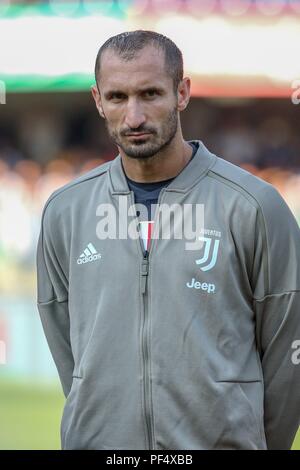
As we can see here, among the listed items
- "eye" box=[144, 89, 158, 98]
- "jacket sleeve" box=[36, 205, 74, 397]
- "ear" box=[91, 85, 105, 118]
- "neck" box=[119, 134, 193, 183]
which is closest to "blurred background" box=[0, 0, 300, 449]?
"jacket sleeve" box=[36, 205, 74, 397]

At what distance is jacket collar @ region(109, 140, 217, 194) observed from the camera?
9.50ft

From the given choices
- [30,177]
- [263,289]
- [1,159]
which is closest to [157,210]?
[263,289]

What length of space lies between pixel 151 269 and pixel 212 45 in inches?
429

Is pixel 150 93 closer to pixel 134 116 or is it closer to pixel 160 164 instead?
pixel 134 116

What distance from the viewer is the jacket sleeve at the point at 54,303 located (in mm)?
3119

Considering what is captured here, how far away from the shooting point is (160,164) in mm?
2920

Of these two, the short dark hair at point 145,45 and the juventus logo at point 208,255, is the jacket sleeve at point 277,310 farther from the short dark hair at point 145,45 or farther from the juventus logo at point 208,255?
the short dark hair at point 145,45

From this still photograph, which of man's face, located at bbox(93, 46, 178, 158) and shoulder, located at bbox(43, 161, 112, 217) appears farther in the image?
shoulder, located at bbox(43, 161, 112, 217)

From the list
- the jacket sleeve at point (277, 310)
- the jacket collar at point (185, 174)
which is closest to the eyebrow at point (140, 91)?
the jacket collar at point (185, 174)

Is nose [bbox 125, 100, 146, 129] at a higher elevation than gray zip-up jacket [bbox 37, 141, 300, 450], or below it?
higher

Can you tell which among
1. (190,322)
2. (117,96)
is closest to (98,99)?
(117,96)

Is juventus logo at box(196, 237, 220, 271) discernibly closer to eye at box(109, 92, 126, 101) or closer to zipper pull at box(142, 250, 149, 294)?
zipper pull at box(142, 250, 149, 294)

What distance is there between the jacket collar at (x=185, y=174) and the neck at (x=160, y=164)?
0.08 ft

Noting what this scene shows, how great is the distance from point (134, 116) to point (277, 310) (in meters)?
0.71
